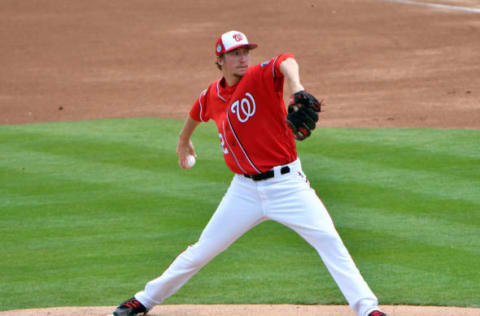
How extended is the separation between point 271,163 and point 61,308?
2.11 m

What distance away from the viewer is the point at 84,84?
19.7 meters

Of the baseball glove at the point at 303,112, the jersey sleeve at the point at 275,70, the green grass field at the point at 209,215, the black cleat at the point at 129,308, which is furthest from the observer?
the green grass field at the point at 209,215

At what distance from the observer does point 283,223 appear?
542 cm

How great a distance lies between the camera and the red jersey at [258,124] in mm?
5277

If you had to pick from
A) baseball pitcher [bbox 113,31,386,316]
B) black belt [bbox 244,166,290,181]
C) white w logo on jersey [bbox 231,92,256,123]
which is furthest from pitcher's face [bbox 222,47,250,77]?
black belt [bbox 244,166,290,181]

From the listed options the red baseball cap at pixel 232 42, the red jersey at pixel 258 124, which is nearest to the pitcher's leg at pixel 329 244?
the red jersey at pixel 258 124

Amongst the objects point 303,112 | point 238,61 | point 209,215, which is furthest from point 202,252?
point 209,215

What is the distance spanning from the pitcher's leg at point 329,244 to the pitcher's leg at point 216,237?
0.72 ft

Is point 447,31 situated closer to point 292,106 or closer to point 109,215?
point 109,215

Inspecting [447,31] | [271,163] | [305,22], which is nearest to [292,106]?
[271,163]

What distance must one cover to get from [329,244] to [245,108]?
1031mm

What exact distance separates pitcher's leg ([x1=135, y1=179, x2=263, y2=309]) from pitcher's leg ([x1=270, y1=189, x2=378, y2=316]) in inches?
8.7

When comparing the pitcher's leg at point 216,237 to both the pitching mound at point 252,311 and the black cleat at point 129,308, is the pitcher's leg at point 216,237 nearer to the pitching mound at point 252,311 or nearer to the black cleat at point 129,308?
the black cleat at point 129,308

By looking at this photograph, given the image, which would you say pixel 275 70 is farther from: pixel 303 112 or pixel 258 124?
pixel 303 112
